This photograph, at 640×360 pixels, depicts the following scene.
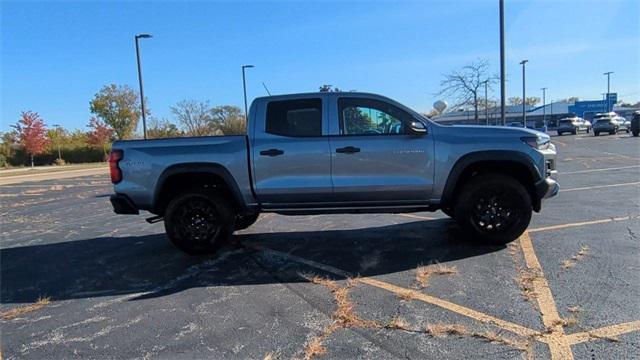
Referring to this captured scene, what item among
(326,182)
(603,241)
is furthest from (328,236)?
(603,241)

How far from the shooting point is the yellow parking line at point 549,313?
3.39 metres

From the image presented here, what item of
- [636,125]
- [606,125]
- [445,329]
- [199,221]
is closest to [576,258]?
[445,329]

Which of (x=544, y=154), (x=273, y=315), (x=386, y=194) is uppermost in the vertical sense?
(x=544, y=154)

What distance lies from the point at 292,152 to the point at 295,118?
478 millimetres

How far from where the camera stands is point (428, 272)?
5242 mm

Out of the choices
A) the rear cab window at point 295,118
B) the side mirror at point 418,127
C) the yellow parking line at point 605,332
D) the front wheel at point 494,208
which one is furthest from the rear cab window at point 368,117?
the yellow parking line at point 605,332

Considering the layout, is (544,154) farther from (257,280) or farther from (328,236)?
(257,280)

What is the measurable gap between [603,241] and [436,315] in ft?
10.9

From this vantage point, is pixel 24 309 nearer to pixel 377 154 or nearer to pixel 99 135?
pixel 377 154

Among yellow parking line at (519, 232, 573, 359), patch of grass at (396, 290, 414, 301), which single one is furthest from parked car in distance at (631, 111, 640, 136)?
patch of grass at (396, 290, 414, 301)

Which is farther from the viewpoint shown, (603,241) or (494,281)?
(603,241)

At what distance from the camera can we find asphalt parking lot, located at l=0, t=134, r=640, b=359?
3.66 metres

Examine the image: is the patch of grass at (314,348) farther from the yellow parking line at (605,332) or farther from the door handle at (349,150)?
the door handle at (349,150)

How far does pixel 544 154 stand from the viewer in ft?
19.6
